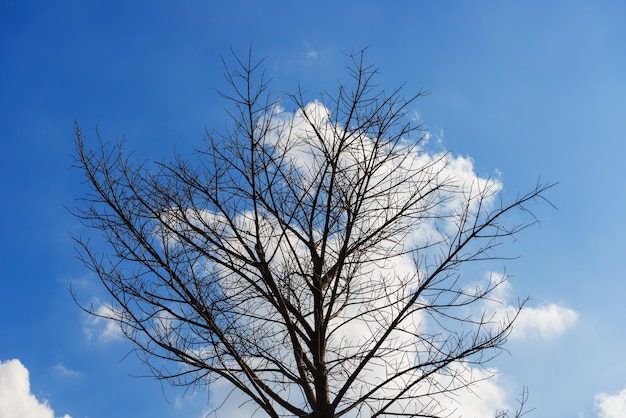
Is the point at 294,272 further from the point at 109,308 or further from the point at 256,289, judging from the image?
the point at 109,308

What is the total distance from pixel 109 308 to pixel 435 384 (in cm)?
239

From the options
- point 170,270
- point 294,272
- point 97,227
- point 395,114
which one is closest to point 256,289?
point 294,272

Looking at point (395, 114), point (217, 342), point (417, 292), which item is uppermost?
point (395, 114)

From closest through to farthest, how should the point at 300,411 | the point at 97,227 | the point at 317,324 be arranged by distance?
1. the point at 300,411
2. the point at 317,324
3. the point at 97,227

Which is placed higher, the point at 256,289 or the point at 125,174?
the point at 125,174

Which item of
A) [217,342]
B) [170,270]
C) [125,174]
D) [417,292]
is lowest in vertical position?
[217,342]

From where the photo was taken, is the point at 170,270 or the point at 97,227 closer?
the point at 170,270

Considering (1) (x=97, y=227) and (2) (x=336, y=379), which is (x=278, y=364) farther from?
(1) (x=97, y=227)

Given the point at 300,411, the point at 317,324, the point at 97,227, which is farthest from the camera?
the point at 97,227

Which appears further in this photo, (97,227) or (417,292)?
(97,227)

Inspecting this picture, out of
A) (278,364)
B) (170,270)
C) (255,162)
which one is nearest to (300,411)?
(278,364)

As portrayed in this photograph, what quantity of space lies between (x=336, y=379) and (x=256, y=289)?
34.1 inches

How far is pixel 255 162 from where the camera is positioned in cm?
435

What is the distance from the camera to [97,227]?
4570mm
